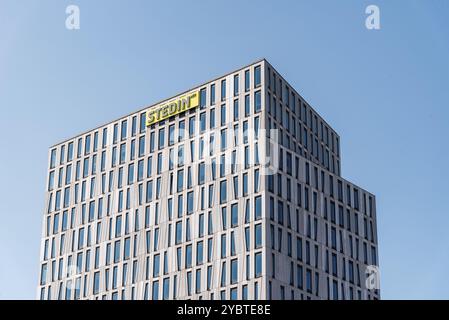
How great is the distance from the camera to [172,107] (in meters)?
116

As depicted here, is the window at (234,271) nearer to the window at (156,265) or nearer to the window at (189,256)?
the window at (189,256)

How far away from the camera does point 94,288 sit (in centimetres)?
11419

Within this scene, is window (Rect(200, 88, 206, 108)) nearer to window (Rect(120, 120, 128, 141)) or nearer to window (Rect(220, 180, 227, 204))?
window (Rect(220, 180, 227, 204))

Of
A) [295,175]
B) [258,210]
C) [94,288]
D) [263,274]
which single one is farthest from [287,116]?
[94,288]

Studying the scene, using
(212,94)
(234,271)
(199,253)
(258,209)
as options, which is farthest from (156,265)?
(212,94)

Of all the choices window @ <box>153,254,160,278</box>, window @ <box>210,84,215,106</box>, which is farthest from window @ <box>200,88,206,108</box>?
window @ <box>153,254,160,278</box>

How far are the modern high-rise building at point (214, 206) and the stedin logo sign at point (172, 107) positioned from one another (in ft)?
0.66

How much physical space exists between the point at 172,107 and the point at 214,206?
1894 centimetres

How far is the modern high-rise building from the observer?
3922 inches

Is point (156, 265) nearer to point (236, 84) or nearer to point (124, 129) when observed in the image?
point (124, 129)

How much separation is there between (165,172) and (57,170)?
78.9 feet

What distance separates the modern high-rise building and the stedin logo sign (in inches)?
7.9

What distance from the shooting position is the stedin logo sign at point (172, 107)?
11312 cm

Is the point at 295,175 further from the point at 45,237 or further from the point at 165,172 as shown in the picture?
the point at 45,237
